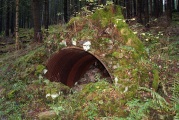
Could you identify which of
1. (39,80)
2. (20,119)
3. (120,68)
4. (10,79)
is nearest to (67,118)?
(20,119)

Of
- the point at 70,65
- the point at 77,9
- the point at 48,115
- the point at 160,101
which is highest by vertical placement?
the point at 77,9

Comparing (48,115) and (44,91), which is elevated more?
(44,91)

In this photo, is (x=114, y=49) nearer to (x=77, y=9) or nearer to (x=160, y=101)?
(x=160, y=101)

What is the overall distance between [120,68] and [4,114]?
4244 mm

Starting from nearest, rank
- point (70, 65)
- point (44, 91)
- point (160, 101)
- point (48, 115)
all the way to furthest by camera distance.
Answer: point (160, 101) → point (48, 115) → point (44, 91) → point (70, 65)

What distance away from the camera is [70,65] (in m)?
10.4

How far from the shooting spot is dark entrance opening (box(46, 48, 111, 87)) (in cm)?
905

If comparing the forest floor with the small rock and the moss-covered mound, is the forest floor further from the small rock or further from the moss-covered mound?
the moss-covered mound

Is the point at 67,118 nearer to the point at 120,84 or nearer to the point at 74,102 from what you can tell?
the point at 74,102

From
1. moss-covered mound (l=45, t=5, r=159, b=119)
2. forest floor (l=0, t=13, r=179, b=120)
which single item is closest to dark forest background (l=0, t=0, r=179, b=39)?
moss-covered mound (l=45, t=5, r=159, b=119)

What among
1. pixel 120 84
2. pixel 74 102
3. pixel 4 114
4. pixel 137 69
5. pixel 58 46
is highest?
pixel 58 46

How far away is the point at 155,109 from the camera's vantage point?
229 inches

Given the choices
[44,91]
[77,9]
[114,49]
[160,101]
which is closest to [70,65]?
[44,91]

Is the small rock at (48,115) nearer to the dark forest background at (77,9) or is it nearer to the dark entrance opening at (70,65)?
the dark entrance opening at (70,65)
